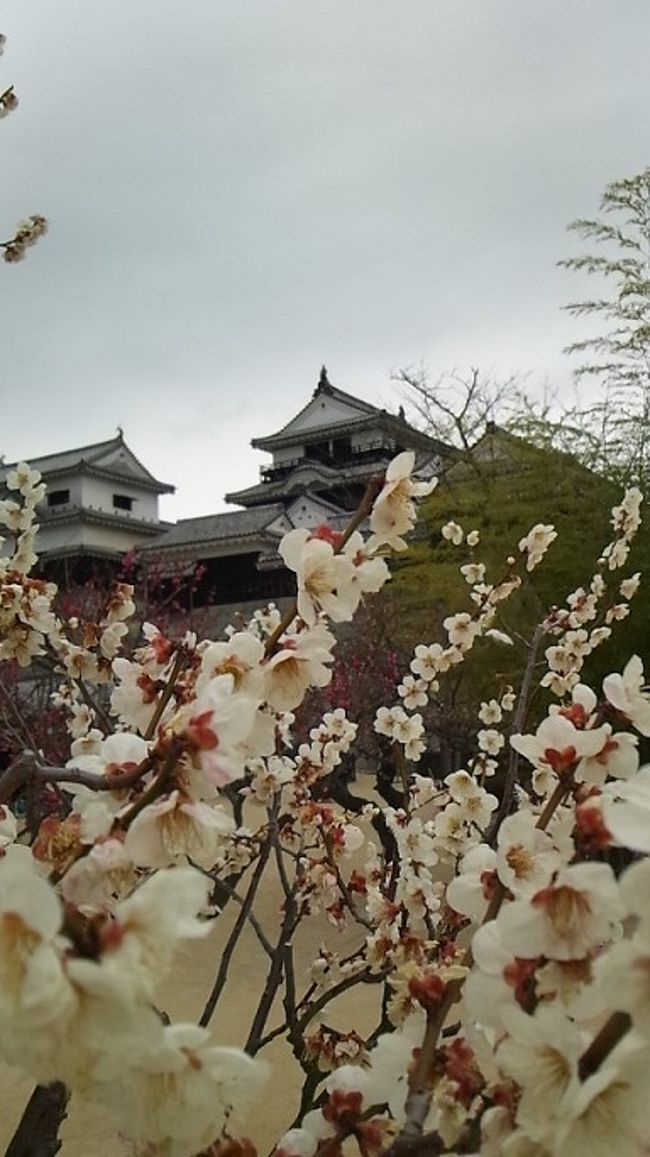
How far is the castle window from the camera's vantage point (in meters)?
23.1

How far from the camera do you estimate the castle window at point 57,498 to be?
23.1 metres

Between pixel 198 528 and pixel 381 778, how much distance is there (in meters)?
13.4

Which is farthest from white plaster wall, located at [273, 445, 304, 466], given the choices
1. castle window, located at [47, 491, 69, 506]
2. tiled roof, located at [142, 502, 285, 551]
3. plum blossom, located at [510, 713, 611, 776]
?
plum blossom, located at [510, 713, 611, 776]

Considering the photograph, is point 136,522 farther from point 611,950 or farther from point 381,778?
point 611,950

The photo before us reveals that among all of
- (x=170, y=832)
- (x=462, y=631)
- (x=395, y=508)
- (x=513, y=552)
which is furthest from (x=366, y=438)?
(x=170, y=832)

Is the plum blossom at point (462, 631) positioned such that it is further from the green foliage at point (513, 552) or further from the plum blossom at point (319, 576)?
the green foliage at point (513, 552)

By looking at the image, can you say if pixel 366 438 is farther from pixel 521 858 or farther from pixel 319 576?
pixel 521 858

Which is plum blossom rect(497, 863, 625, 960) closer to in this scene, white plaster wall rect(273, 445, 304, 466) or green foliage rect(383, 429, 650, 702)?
green foliage rect(383, 429, 650, 702)

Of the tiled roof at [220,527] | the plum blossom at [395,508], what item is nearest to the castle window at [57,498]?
the tiled roof at [220,527]

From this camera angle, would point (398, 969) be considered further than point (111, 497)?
No

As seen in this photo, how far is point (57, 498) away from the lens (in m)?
23.3

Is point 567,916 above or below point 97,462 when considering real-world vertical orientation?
below

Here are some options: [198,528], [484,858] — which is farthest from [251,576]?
[484,858]

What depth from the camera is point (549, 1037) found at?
618 mm
